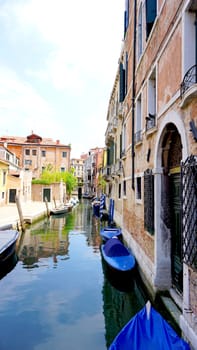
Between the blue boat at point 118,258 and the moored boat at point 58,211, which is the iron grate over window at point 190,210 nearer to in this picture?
the blue boat at point 118,258

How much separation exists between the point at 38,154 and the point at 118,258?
105 feet

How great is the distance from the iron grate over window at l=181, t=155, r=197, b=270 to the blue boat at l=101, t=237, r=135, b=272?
3012mm

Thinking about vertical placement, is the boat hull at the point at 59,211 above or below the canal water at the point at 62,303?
above

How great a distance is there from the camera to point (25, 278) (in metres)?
6.39

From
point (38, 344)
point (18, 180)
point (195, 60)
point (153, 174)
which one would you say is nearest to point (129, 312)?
point (38, 344)

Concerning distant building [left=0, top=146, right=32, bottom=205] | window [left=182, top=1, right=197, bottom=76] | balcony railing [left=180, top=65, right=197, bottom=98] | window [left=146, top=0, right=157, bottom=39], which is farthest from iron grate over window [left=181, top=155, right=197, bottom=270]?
distant building [left=0, top=146, right=32, bottom=205]

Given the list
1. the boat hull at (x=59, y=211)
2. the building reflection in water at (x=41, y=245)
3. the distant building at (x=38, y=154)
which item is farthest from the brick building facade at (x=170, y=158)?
the distant building at (x=38, y=154)

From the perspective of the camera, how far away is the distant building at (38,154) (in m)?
36.6

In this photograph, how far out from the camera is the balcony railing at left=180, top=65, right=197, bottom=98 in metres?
3.24

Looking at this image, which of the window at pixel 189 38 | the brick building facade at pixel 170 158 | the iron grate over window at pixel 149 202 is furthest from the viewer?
the iron grate over window at pixel 149 202

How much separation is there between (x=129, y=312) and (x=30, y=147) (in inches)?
1339

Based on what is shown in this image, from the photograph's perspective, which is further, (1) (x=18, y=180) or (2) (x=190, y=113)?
(1) (x=18, y=180)

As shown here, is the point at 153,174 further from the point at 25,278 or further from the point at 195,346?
the point at 25,278

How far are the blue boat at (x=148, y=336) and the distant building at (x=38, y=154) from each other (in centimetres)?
3409
